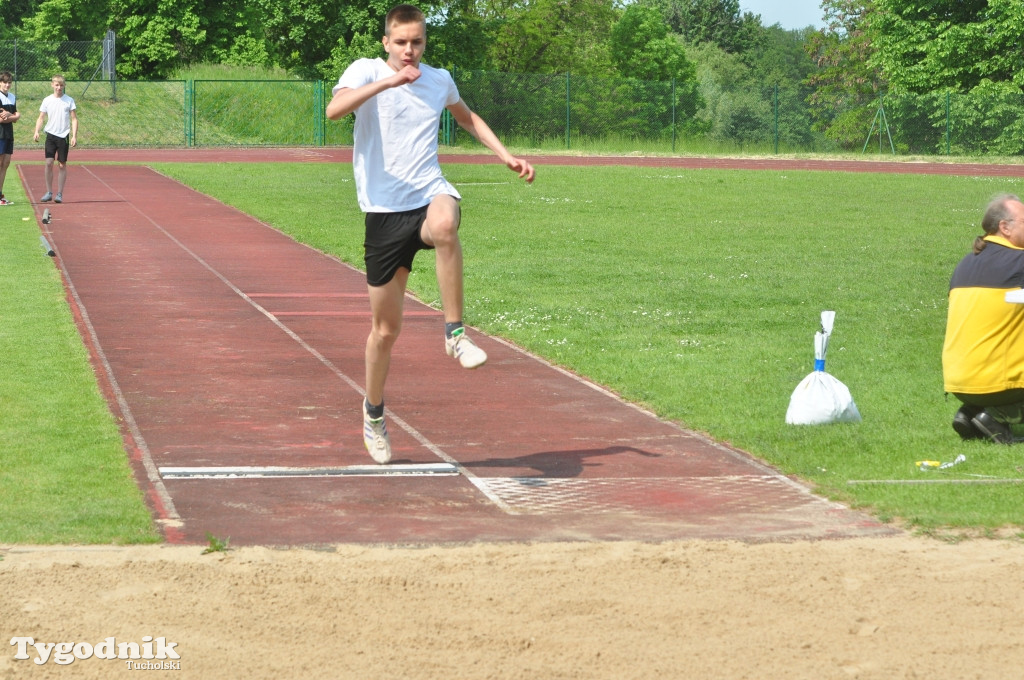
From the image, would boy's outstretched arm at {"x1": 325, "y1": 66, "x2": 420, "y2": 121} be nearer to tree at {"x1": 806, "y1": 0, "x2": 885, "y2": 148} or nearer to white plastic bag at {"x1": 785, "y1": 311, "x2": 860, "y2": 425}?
white plastic bag at {"x1": 785, "y1": 311, "x2": 860, "y2": 425}

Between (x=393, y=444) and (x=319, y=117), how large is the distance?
40852 millimetres

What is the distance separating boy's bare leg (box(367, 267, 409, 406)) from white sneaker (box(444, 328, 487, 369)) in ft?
0.91

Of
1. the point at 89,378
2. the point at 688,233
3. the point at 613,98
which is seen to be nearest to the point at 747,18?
the point at 613,98

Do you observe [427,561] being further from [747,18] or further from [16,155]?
[747,18]

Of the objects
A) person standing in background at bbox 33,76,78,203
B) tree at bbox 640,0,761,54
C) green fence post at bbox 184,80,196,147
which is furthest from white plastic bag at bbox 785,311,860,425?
tree at bbox 640,0,761,54

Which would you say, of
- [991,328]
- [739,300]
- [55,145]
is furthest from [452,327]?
[55,145]

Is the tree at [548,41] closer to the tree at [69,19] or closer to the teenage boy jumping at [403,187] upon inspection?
the tree at [69,19]

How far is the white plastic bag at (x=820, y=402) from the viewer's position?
8.13 m

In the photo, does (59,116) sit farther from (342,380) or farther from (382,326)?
(382,326)

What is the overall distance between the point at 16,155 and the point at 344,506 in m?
34.8

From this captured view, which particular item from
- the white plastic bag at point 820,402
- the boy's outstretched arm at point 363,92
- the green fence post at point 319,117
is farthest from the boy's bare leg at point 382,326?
the green fence post at point 319,117

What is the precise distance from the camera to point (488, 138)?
7.00 m

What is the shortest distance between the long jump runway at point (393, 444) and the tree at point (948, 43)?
134ft

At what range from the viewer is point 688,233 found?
20016mm
